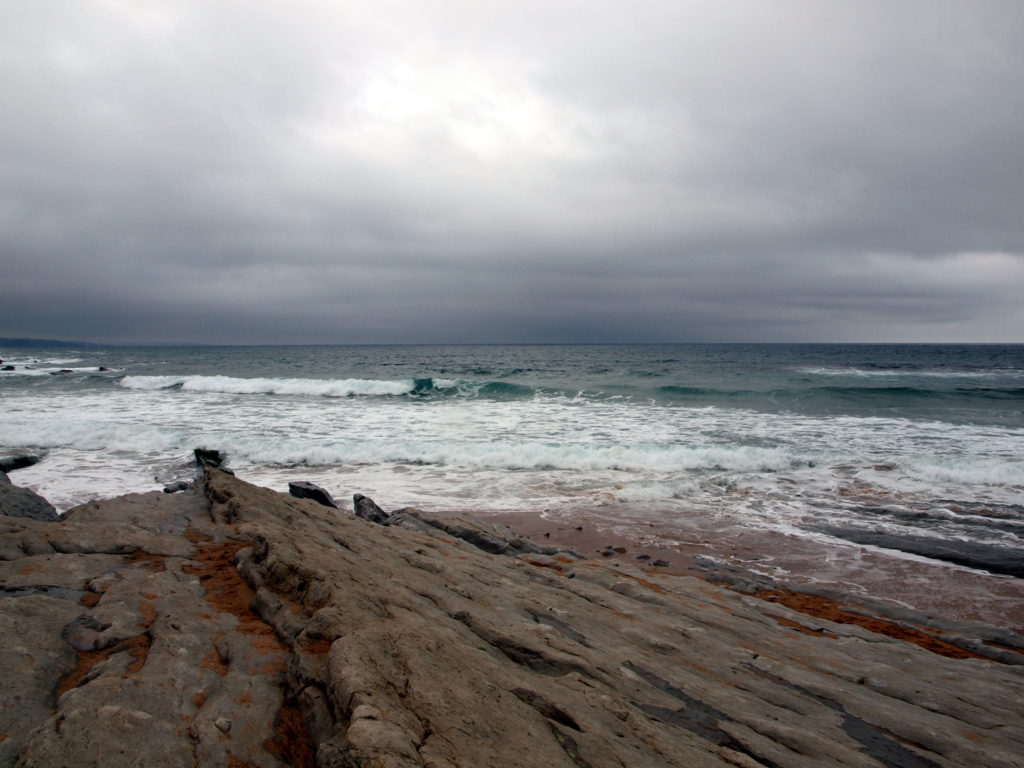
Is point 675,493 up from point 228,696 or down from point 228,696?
down

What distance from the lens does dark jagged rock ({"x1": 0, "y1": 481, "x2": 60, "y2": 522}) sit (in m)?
7.57

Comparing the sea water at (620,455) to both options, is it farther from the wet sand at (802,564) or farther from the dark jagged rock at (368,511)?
the dark jagged rock at (368,511)

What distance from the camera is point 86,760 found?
2408mm

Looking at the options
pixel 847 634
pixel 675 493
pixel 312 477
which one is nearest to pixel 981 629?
pixel 847 634

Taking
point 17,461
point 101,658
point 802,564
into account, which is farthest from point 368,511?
point 17,461

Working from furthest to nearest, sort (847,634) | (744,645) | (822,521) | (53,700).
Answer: (822,521)
(847,634)
(744,645)
(53,700)

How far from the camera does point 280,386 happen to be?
4047 centimetres

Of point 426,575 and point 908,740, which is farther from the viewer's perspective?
point 426,575

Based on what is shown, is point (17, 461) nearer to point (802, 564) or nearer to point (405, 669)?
point (405, 669)

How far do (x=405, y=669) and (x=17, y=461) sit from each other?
17.0 metres

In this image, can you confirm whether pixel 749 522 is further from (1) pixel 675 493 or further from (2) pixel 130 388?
(2) pixel 130 388

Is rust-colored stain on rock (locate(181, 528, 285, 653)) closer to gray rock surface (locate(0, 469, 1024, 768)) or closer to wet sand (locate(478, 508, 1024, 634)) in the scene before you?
gray rock surface (locate(0, 469, 1024, 768))

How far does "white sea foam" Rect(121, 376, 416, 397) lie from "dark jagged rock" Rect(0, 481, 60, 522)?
29.8 meters

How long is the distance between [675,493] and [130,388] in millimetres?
42735
